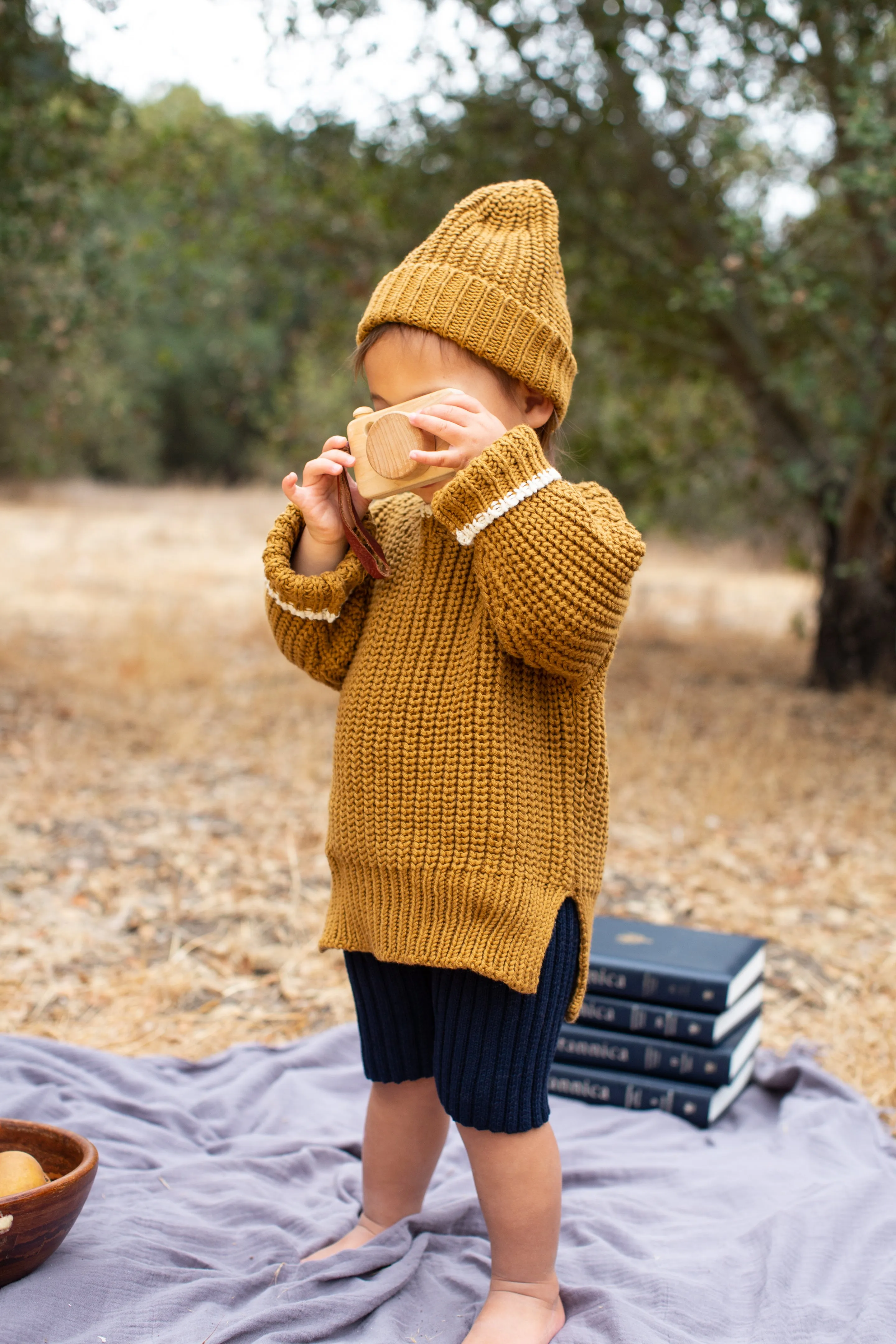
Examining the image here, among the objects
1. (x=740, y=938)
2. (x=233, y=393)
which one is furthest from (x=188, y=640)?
(x=233, y=393)

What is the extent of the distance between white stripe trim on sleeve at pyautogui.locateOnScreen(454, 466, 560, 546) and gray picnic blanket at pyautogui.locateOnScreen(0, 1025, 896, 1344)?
122cm

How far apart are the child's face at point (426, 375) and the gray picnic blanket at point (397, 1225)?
4.28 feet

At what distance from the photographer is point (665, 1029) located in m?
2.55

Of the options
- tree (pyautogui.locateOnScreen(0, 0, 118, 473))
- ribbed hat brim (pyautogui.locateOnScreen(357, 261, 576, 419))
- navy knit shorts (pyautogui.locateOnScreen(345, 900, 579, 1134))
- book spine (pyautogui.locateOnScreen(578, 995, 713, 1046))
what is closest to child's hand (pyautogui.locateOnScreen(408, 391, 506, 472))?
ribbed hat brim (pyautogui.locateOnScreen(357, 261, 576, 419))

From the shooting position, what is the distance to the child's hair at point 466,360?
65.1 inches

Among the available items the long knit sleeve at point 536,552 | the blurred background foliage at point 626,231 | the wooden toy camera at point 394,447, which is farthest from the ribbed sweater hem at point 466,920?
the blurred background foliage at point 626,231

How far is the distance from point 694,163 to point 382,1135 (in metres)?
5.99

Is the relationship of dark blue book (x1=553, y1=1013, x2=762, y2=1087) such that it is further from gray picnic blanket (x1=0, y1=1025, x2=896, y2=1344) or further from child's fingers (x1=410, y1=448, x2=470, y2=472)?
child's fingers (x1=410, y1=448, x2=470, y2=472)

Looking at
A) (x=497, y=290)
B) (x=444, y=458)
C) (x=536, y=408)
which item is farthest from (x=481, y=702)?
(x=497, y=290)

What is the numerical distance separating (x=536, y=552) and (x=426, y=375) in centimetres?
35

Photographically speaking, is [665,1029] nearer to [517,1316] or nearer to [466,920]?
[517,1316]

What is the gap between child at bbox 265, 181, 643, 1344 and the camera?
156 cm

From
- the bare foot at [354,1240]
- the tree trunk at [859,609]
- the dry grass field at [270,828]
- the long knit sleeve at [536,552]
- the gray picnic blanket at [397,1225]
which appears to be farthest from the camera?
the tree trunk at [859,609]

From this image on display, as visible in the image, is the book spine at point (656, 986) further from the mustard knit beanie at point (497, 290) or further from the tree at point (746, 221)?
the tree at point (746, 221)
